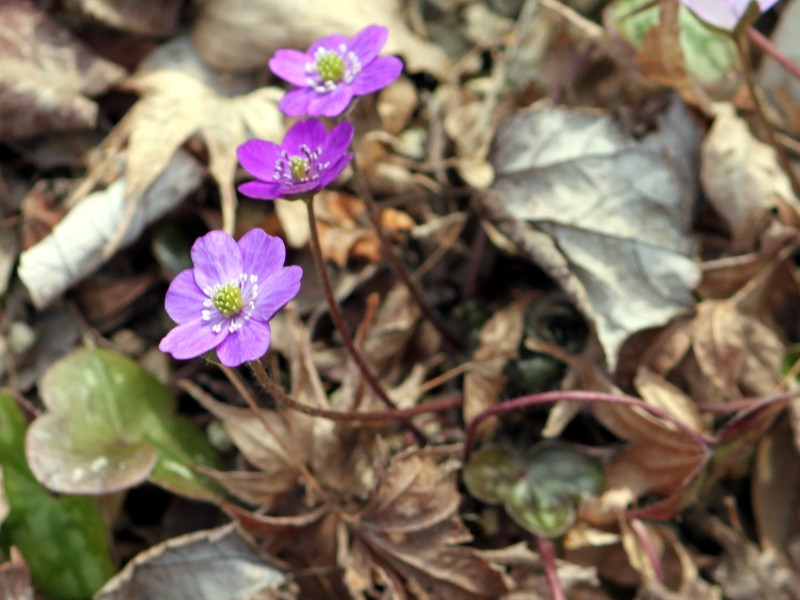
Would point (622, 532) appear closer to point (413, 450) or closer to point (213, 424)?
point (413, 450)

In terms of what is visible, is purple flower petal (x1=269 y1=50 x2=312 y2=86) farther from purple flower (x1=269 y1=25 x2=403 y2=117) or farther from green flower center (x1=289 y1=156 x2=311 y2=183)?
green flower center (x1=289 y1=156 x2=311 y2=183)

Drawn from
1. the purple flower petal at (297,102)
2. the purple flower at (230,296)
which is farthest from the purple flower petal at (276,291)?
the purple flower petal at (297,102)

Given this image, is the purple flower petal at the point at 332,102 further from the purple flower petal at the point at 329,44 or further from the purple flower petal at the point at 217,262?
the purple flower petal at the point at 217,262

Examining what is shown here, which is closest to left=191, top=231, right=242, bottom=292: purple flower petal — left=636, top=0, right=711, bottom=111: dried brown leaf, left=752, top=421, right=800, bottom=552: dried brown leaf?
left=636, top=0, right=711, bottom=111: dried brown leaf

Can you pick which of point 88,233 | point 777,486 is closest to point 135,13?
point 88,233

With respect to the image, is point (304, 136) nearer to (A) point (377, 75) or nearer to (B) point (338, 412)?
(A) point (377, 75)

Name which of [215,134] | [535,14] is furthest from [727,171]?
[215,134]
